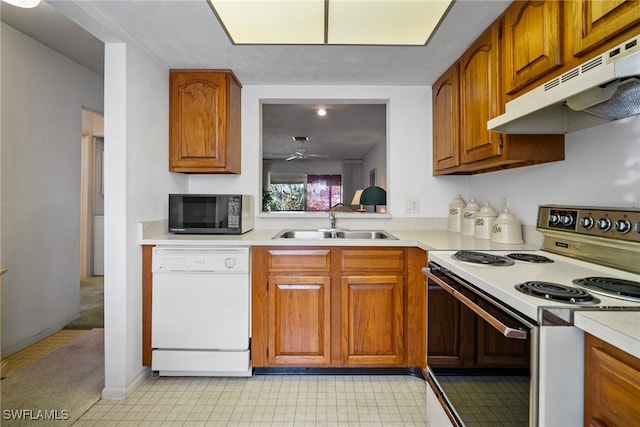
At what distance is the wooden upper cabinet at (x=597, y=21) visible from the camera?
3.09ft

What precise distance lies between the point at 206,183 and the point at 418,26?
74.3 inches

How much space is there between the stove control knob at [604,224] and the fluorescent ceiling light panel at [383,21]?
118cm

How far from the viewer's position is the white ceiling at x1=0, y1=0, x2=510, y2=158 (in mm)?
1584

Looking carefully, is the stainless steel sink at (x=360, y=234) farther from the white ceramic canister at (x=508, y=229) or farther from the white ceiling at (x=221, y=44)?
the white ceiling at (x=221, y=44)

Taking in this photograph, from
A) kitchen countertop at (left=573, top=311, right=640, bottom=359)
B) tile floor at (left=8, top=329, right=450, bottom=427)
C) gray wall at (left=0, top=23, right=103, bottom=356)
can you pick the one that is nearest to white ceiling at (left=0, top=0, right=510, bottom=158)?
gray wall at (left=0, top=23, right=103, bottom=356)

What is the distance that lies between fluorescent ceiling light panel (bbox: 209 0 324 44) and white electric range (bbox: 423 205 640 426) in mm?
1352

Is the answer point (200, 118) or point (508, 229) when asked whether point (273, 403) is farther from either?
point (200, 118)

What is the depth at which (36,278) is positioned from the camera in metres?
2.47

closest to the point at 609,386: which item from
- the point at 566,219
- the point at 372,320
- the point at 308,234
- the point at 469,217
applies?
the point at 566,219

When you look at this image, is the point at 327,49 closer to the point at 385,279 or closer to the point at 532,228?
the point at 385,279

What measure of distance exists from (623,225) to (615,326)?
684 mm

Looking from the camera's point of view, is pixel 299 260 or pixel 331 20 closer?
pixel 331 20

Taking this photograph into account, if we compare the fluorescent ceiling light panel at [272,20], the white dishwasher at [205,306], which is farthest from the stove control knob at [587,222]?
the white dishwasher at [205,306]

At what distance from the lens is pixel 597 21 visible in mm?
1050
